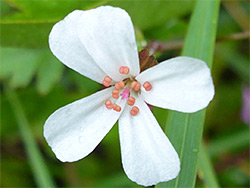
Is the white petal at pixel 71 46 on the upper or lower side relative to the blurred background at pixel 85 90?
upper

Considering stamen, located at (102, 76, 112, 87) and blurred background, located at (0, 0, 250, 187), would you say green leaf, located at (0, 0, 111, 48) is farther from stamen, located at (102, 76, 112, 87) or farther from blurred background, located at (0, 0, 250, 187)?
stamen, located at (102, 76, 112, 87)

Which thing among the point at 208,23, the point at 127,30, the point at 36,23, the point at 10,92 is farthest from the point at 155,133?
the point at 10,92

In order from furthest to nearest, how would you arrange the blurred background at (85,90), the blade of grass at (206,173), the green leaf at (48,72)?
the green leaf at (48,72), the blurred background at (85,90), the blade of grass at (206,173)

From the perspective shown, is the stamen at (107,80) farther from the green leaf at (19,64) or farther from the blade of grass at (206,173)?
the green leaf at (19,64)

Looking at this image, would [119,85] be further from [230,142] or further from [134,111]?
[230,142]

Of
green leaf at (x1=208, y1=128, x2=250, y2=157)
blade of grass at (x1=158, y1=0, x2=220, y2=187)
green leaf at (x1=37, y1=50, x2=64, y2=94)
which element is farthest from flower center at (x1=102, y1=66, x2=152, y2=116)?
green leaf at (x1=208, y1=128, x2=250, y2=157)

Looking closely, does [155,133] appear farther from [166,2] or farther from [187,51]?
[166,2]

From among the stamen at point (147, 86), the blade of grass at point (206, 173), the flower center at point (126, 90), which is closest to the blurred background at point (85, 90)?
the blade of grass at point (206, 173)

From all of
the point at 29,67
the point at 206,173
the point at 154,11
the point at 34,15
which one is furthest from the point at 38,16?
the point at 206,173
